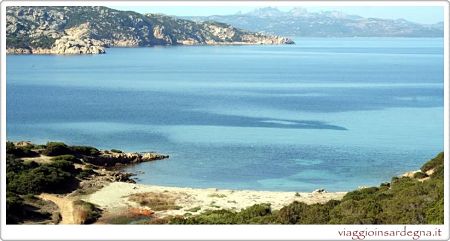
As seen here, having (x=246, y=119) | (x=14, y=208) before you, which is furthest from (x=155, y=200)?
(x=246, y=119)

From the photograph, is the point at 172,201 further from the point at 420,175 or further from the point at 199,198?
the point at 420,175

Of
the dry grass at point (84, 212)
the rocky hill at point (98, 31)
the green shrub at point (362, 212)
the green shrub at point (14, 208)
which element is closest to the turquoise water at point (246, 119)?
the dry grass at point (84, 212)

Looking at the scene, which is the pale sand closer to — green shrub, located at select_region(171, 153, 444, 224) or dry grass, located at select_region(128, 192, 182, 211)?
dry grass, located at select_region(128, 192, 182, 211)

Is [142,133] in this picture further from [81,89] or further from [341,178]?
[81,89]

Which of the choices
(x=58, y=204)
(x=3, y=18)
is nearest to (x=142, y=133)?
(x=58, y=204)

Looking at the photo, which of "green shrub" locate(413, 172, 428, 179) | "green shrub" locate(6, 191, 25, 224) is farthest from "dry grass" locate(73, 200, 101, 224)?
"green shrub" locate(413, 172, 428, 179)
